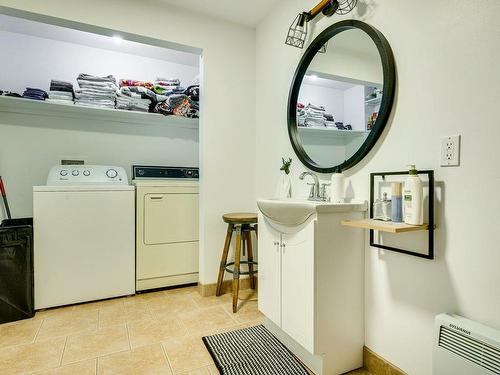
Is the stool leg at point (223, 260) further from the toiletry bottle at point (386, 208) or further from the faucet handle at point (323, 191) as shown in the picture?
the toiletry bottle at point (386, 208)

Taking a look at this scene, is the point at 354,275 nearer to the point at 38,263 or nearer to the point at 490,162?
the point at 490,162

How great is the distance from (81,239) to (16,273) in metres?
0.46

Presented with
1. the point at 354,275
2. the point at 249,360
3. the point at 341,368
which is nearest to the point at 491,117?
the point at 354,275

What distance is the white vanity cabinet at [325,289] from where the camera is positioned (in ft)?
4.64

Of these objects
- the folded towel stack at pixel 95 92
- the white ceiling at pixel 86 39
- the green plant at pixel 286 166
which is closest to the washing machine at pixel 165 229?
the folded towel stack at pixel 95 92

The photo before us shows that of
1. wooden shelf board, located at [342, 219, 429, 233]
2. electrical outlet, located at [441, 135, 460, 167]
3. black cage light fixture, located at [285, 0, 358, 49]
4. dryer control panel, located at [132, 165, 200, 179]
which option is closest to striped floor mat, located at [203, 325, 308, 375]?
wooden shelf board, located at [342, 219, 429, 233]

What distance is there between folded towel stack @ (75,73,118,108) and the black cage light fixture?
1.77 m

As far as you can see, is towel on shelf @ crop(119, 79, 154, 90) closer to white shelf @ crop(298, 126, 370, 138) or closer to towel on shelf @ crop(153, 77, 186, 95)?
towel on shelf @ crop(153, 77, 186, 95)

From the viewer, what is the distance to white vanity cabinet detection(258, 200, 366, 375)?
1414 mm

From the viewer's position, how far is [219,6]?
2340 mm

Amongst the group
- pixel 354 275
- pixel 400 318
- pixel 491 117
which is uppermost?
pixel 491 117

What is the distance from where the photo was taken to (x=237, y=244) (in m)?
2.26

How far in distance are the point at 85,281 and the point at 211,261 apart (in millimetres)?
1039

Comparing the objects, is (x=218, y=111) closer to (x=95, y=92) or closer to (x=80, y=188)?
(x=95, y=92)
